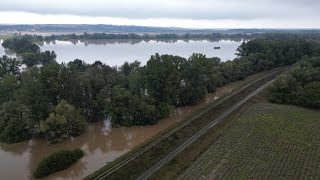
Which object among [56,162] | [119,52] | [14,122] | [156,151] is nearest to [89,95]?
[14,122]

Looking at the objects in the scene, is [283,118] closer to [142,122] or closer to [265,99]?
[265,99]

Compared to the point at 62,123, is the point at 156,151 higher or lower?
lower

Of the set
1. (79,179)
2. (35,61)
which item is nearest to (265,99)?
(79,179)

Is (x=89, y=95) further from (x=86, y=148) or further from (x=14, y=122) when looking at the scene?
(x=14, y=122)

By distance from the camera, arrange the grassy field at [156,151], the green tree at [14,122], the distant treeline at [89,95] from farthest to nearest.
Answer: the distant treeline at [89,95], the green tree at [14,122], the grassy field at [156,151]

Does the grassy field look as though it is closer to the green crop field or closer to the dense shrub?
the green crop field

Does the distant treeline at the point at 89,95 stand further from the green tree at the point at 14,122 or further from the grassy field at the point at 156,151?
the grassy field at the point at 156,151

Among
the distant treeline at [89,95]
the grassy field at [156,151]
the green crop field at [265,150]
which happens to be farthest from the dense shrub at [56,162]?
the green crop field at [265,150]
